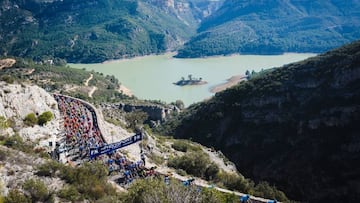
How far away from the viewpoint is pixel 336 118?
125 ft

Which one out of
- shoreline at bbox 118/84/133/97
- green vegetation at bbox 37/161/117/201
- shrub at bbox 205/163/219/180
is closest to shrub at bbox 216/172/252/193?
shrub at bbox 205/163/219/180

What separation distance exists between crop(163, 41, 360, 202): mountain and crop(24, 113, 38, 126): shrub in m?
19.0

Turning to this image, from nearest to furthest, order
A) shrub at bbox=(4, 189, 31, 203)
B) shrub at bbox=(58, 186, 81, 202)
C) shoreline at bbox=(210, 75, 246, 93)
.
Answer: shrub at bbox=(4, 189, 31, 203), shrub at bbox=(58, 186, 81, 202), shoreline at bbox=(210, 75, 246, 93)

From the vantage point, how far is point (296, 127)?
1587 inches

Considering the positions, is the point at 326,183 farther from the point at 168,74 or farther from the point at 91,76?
the point at 168,74

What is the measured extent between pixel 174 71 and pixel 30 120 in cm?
9851

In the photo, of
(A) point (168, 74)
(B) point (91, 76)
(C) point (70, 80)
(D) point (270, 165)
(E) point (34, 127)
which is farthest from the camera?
(A) point (168, 74)

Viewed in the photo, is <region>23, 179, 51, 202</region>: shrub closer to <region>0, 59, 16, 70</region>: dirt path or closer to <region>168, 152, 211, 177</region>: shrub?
<region>168, 152, 211, 177</region>: shrub

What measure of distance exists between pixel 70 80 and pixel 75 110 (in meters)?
43.2

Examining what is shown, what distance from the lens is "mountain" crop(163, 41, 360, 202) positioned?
34531mm

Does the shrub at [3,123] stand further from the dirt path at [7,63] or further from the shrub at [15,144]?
the dirt path at [7,63]

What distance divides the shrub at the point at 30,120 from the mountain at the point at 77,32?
117000mm

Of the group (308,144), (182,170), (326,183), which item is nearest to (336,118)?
(308,144)

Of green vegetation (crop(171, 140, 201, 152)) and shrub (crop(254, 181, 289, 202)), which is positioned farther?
green vegetation (crop(171, 140, 201, 152))
